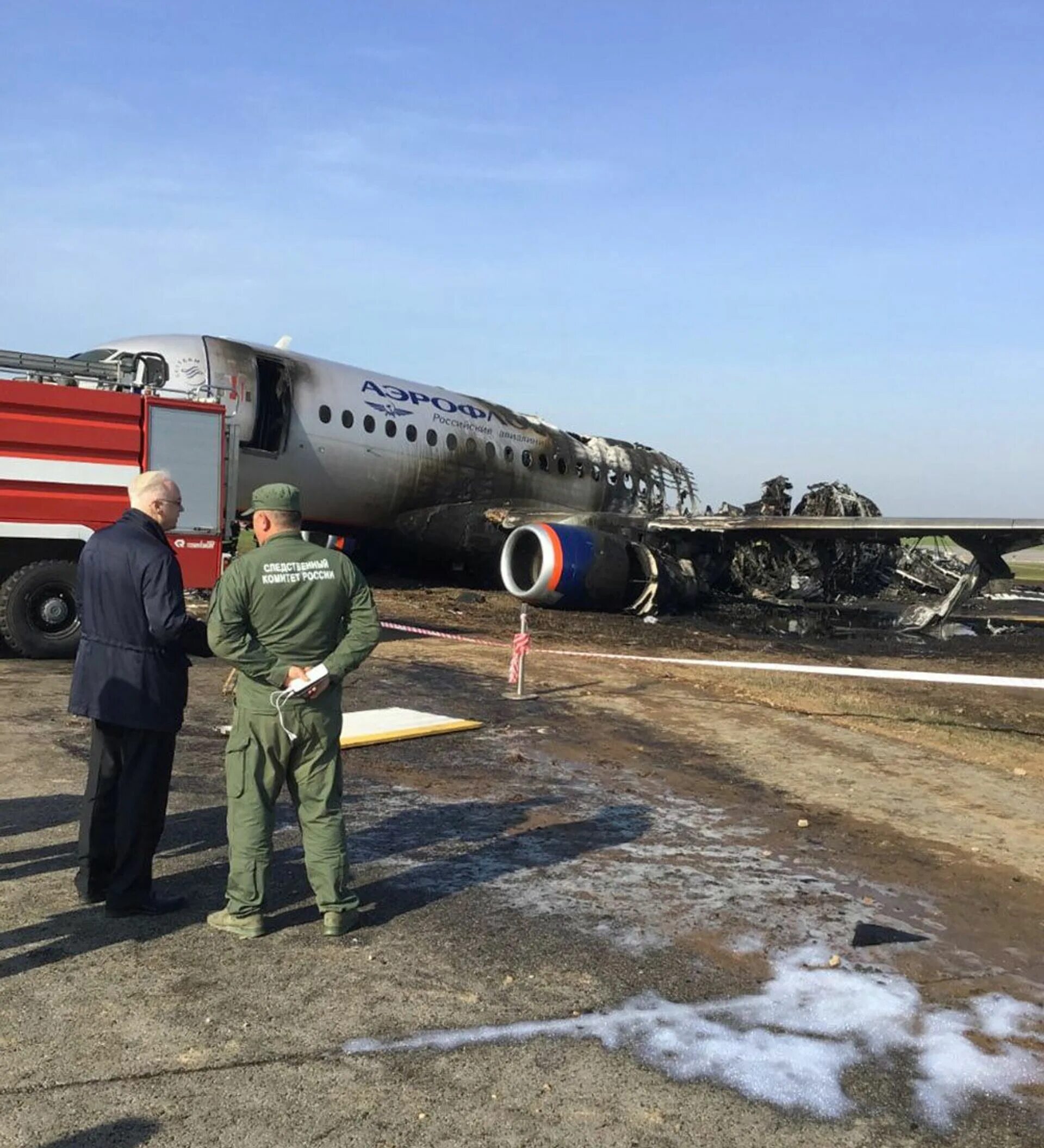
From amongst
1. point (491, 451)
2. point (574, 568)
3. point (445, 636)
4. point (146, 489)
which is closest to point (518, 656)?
point (445, 636)

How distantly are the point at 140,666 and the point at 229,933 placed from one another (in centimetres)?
124

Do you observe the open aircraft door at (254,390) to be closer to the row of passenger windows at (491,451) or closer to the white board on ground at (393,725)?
A: the row of passenger windows at (491,451)

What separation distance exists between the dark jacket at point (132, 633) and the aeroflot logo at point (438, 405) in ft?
43.0

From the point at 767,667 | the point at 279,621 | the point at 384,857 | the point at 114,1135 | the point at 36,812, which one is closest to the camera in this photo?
the point at 114,1135

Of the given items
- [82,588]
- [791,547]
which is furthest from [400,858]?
[791,547]

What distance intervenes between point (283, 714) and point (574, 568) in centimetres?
1227

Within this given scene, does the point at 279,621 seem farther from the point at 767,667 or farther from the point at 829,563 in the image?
the point at 829,563

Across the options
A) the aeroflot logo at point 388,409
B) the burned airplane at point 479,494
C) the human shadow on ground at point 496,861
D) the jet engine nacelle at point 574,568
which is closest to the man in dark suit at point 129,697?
the human shadow on ground at point 496,861

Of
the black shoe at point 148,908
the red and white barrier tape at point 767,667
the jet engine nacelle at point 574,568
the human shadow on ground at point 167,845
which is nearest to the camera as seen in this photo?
the black shoe at point 148,908

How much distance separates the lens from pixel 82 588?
488cm

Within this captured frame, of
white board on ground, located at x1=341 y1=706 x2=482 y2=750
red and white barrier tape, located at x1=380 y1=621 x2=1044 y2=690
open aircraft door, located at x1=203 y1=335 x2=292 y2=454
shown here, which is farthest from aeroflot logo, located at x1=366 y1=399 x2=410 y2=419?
white board on ground, located at x1=341 y1=706 x2=482 y2=750

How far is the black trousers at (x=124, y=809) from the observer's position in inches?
185

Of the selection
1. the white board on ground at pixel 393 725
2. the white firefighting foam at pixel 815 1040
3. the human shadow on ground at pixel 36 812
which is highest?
the white board on ground at pixel 393 725

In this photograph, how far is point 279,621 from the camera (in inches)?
183
